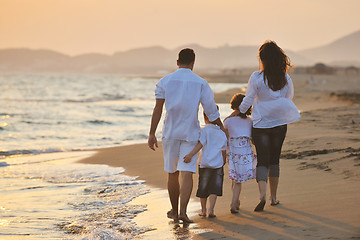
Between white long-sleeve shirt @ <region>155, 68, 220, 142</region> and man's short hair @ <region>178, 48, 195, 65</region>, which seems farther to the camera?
man's short hair @ <region>178, 48, 195, 65</region>

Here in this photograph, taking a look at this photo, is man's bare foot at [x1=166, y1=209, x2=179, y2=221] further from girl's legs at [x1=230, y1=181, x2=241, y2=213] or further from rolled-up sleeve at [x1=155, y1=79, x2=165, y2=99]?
rolled-up sleeve at [x1=155, y1=79, x2=165, y2=99]

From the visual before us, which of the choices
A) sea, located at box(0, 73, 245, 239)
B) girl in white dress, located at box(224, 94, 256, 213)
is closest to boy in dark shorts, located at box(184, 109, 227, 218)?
girl in white dress, located at box(224, 94, 256, 213)

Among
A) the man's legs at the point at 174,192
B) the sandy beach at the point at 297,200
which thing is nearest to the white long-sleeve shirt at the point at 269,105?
the sandy beach at the point at 297,200

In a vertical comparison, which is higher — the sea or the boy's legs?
the boy's legs

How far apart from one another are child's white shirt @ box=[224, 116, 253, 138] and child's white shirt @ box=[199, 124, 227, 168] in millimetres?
261

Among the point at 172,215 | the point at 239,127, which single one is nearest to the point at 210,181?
the point at 172,215

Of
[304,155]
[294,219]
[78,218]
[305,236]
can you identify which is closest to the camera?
[305,236]

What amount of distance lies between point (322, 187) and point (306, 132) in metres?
4.87

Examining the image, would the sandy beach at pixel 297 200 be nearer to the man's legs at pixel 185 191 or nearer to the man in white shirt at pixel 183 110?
the man's legs at pixel 185 191

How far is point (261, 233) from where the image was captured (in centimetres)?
412

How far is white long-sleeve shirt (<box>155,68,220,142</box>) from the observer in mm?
4754

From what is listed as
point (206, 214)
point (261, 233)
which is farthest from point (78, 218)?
point (261, 233)

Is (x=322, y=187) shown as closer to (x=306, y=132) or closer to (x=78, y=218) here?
(x=78, y=218)

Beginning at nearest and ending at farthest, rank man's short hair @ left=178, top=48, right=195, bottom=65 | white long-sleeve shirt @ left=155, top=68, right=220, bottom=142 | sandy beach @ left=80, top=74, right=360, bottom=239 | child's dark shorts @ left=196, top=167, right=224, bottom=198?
1. sandy beach @ left=80, top=74, right=360, bottom=239
2. white long-sleeve shirt @ left=155, top=68, right=220, bottom=142
3. man's short hair @ left=178, top=48, right=195, bottom=65
4. child's dark shorts @ left=196, top=167, right=224, bottom=198
